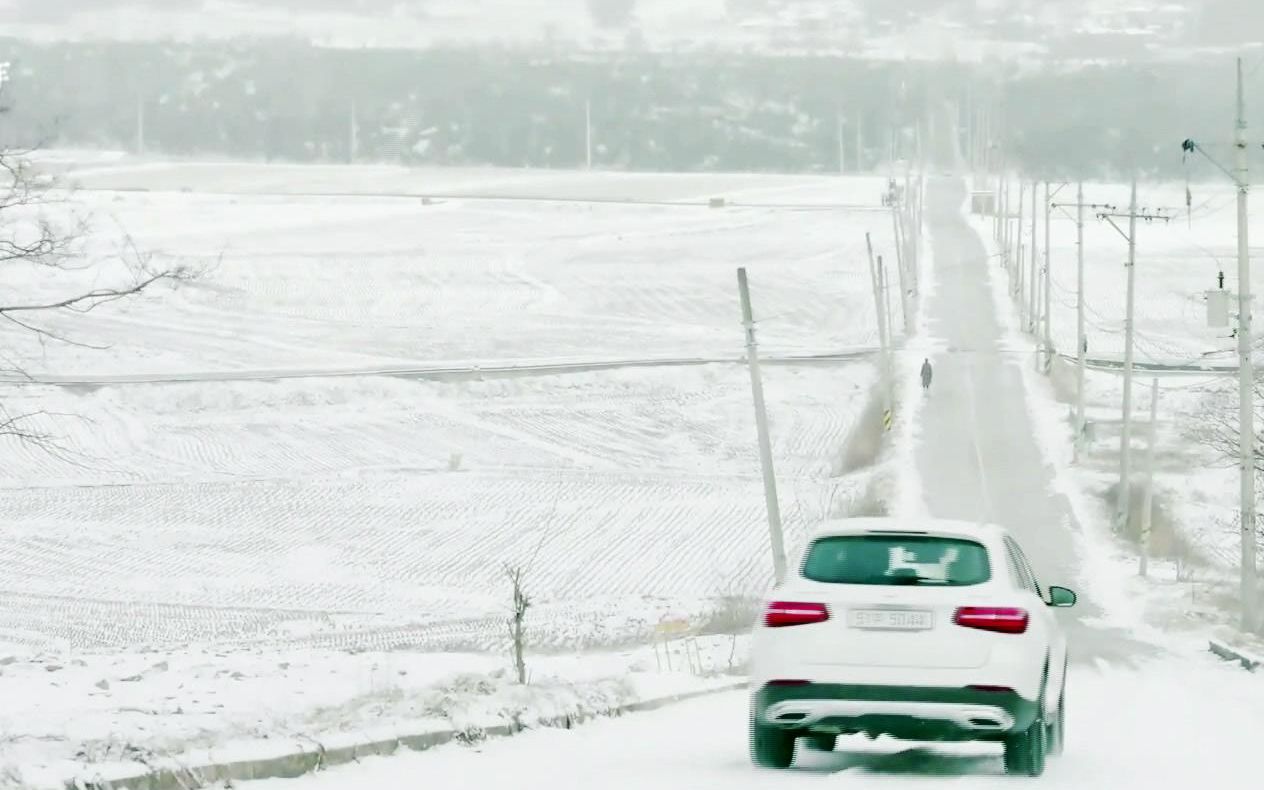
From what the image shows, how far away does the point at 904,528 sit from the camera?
493 inches

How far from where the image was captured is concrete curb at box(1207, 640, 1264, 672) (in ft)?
83.8

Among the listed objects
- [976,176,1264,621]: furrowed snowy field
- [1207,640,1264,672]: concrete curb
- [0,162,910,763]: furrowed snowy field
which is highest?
[1207,640,1264,672]: concrete curb

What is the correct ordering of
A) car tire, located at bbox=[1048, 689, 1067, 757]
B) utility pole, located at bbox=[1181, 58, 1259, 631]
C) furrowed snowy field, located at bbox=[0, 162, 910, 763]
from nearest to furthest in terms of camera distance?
car tire, located at bbox=[1048, 689, 1067, 757], furrowed snowy field, located at bbox=[0, 162, 910, 763], utility pole, located at bbox=[1181, 58, 1259, 631]

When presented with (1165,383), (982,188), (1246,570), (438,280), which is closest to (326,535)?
(1246,570)

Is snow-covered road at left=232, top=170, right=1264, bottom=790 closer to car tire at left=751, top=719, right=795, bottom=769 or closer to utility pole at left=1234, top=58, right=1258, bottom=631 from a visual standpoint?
car tire at left=751, top=719, right=795, bottom=769

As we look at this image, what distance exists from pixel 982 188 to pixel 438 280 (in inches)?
3016

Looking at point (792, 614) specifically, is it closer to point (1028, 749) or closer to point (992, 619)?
point (992, 619)

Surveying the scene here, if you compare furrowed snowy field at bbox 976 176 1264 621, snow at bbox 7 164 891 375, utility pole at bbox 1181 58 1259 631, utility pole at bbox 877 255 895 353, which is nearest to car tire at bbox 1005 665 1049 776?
utility pole at bbox 1181 58 1259 631

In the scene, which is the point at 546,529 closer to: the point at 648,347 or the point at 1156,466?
the point at 1156,466

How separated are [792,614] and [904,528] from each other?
0.89 metres

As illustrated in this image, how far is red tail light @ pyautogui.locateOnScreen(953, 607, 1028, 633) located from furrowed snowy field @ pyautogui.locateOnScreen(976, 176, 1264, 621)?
2567cm

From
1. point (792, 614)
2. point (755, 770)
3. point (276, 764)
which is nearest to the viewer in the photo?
point (276, 764)

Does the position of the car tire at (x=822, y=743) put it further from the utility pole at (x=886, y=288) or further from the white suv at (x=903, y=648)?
the utility pole at (x=886, y=288)

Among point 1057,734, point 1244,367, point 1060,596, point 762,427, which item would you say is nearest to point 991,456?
point 762,427
